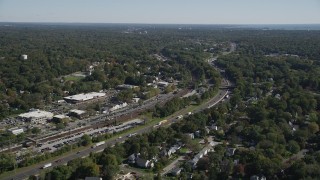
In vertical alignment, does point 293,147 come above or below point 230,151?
above

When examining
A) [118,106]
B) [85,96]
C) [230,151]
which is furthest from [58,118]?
[230,151]

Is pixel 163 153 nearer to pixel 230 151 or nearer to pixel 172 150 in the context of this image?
pixel 172 150

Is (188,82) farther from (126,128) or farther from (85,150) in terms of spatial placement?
(85,150)

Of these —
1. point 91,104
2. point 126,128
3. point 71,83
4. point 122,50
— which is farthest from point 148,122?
point 122,50

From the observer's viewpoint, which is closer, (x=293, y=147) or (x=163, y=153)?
(x=163, y=153)

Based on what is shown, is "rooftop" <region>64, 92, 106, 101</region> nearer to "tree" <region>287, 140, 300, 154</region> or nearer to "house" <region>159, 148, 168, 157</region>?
"house" <region>159, 148, 168, 157</region>

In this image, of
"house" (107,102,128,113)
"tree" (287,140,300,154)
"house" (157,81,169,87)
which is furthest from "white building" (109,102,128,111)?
"tree" (287,140,300,154)
